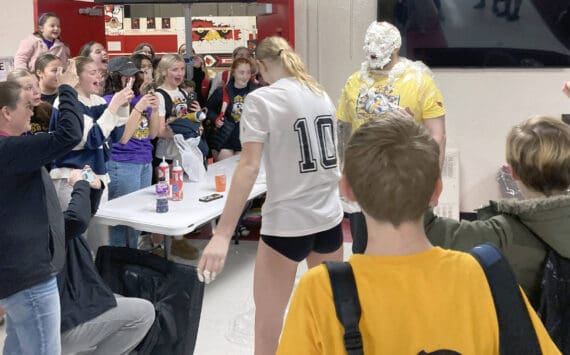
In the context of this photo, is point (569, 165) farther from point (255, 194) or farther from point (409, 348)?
point (255, 194)

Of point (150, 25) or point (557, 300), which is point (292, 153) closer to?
point (557, 300)

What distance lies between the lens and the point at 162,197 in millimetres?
3701

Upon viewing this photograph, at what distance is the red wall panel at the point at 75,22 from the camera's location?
5.77 metres

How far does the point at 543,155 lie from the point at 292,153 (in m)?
1.13

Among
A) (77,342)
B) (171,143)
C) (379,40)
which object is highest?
(379,40)

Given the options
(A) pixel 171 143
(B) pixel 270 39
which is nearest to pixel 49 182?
(B) pixel 270 39

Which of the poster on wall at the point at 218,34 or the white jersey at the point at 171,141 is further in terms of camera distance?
the poster on wall at the point at 218,34

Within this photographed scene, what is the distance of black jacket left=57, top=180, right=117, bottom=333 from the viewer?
2.62 meters

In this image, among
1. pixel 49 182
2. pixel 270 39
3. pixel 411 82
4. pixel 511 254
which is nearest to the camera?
pixel 511 254

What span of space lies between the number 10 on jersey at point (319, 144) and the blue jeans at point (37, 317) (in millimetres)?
1034

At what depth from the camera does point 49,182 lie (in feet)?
8.28

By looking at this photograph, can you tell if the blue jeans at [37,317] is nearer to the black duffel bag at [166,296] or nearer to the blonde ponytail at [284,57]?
the black duffel bag at [166,296]

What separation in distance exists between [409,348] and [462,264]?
0.58 feet

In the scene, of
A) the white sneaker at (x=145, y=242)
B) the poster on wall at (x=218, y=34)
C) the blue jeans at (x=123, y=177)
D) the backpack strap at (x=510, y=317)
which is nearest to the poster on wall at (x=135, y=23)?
the poster on wall at (x=218, y=34)
